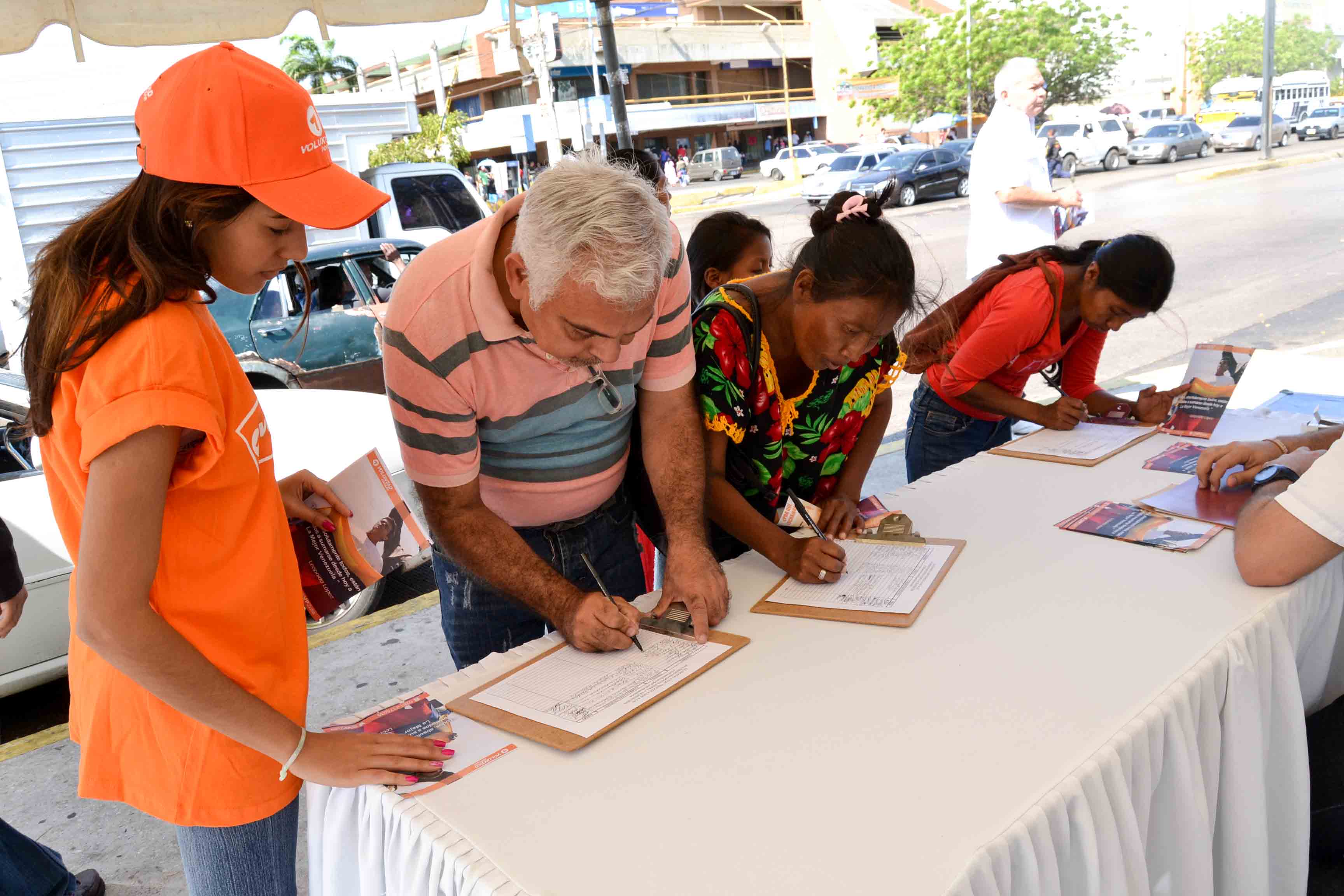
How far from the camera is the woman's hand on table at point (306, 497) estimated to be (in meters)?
1.45

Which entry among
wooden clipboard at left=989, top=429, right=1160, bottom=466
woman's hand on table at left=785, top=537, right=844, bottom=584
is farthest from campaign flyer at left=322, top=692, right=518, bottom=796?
wooden clipboard at left=989, top=429, right=1160, bottom=466

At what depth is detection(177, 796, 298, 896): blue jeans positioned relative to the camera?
120 cm

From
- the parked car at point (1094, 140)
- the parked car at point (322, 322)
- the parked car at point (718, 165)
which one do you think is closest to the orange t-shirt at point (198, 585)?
the parked car at point (322, 322)

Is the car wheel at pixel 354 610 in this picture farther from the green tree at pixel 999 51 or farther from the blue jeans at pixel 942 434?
the green tree at pixel 999 51

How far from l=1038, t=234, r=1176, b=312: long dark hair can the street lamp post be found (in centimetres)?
2369

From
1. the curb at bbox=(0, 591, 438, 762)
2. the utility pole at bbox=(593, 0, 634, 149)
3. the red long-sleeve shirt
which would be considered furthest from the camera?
the utility pole at bbox=(593, 0, 634, 149)

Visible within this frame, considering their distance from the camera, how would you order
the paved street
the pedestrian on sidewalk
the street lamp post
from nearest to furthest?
the pedestrian on sidewalk
the paved street
the street lamp post

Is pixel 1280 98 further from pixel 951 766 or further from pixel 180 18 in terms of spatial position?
pixel 951 766

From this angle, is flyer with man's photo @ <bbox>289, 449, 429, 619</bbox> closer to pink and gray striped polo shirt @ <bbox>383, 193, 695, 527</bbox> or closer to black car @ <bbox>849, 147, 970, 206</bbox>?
pink and gray striped polo shirt @ <bbox>383, 193, 695, 527</bbox>

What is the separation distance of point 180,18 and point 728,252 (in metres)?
1.58

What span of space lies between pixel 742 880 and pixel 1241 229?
12080mm

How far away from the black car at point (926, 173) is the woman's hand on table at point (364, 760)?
1702 centimetres

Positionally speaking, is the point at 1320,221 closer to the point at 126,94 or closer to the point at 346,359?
the point at 346,359

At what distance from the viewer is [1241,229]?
10.8 m
